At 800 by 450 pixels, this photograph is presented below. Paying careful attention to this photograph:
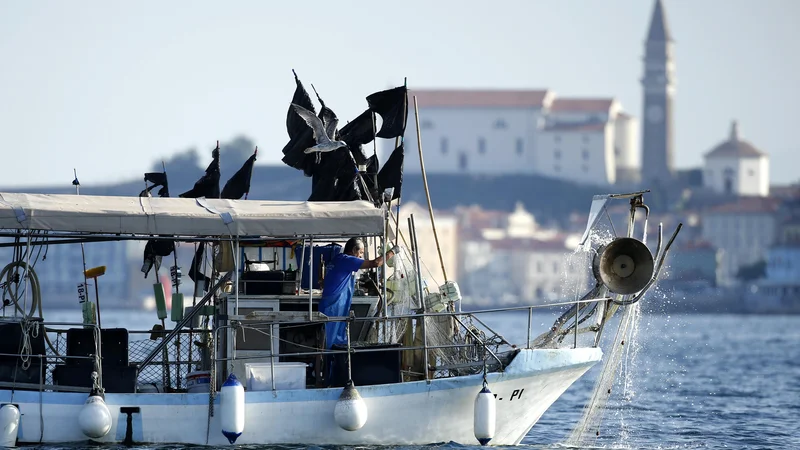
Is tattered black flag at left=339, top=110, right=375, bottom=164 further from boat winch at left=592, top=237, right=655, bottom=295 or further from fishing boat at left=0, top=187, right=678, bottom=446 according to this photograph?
boat winch at left=592, top=237, right=655, bottom=295

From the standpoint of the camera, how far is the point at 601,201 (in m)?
15.8

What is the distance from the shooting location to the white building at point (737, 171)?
178 m

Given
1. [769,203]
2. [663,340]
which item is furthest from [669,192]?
[663,340]

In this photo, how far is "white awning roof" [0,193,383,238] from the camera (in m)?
14.8

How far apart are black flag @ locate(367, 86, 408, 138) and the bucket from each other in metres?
3.14

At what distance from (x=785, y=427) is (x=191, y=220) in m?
Answer: 9.65

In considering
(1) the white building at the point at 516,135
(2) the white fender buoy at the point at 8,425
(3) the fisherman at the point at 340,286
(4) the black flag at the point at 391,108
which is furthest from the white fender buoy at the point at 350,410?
(1) the white building at the point at 516,135

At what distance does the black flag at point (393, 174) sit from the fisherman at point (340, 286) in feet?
4.65

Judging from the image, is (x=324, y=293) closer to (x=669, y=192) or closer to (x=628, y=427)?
(x=628, y=427)

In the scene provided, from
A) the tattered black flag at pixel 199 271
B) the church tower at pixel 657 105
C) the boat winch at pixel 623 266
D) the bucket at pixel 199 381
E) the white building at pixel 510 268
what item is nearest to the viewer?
the bucket at pixel 199 381

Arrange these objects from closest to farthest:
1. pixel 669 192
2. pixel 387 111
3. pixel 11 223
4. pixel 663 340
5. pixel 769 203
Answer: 1. pixel 11 223
2. pixel 387 111
3. pixel 663 340
4. pixel 769 203
5. pixel 669 192

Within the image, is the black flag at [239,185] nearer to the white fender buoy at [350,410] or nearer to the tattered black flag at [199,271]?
the tattered black flag at [199,271]

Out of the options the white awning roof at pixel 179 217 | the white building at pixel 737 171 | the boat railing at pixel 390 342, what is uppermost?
the white building at pixel 737 171

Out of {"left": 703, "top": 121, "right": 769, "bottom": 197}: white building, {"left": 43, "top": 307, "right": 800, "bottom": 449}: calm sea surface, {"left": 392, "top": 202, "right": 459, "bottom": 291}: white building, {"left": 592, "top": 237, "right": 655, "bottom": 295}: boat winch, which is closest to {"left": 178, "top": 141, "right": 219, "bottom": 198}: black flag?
{"left": 43, "top": 307, "right": 800, "bottom": 449}: calm sea surface
